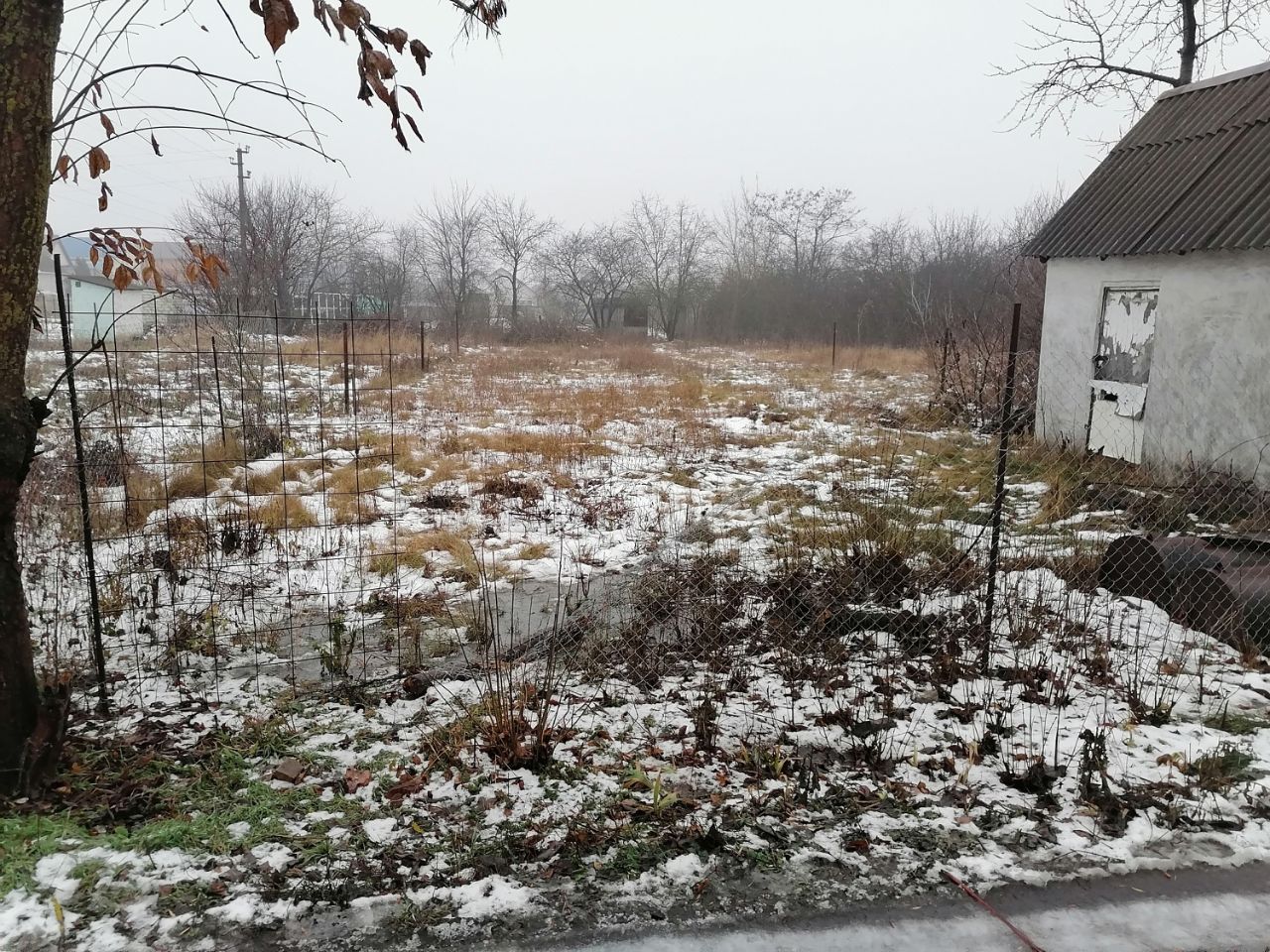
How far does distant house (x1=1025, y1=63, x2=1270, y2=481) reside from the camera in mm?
7484

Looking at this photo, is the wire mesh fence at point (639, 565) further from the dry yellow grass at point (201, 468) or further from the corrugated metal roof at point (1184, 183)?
the corrugated metal roof at point (1184, 183)

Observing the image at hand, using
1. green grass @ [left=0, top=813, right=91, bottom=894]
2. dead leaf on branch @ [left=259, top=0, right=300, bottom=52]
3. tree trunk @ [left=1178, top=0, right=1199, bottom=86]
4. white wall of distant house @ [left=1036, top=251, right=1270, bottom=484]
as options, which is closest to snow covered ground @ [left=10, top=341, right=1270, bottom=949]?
green grass @ [left=0, top=813, right=91, bottom=894]

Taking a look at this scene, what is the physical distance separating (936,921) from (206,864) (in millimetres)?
2513

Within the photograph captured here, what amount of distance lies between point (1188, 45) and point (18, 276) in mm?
16638

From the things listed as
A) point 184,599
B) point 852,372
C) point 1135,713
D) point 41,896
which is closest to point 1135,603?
point 1135,713

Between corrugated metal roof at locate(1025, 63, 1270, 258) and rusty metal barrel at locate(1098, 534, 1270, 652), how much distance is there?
136 inches

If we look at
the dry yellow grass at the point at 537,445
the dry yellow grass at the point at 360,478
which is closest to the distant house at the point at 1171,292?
the dry yellow grass at the point at 537,445

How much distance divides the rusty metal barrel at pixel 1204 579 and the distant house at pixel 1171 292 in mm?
2804

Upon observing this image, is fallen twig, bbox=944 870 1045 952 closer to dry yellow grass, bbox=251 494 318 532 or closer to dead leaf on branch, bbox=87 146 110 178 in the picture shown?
dead leaf on branch, bbox=87 146 110 178

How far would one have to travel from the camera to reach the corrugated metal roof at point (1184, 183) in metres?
7.62

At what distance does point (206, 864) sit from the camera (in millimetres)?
2811

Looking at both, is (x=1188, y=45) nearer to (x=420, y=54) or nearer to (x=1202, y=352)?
(x=1202, y=352)

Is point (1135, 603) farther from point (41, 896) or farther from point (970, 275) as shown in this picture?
point (970, 275)

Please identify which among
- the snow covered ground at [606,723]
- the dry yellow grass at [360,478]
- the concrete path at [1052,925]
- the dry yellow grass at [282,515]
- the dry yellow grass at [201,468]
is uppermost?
the dry yellow grass at [201,468]
